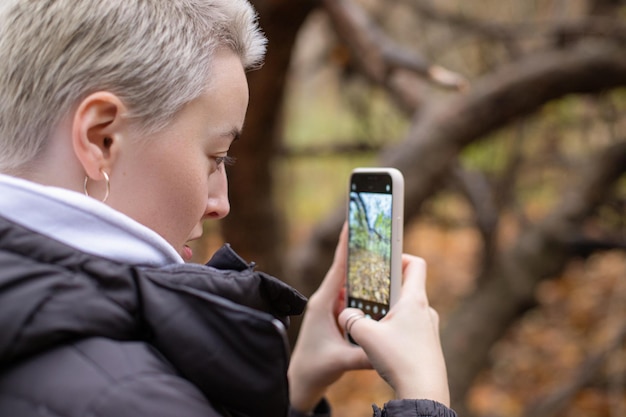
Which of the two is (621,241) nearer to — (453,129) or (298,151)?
(453,129)

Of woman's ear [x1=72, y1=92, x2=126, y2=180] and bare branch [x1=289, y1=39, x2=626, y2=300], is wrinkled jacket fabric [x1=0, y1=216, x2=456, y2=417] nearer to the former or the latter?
woman's ear [x1=72, y1=92, x2=126, y2=180]

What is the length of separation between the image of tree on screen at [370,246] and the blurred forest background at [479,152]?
999 mm

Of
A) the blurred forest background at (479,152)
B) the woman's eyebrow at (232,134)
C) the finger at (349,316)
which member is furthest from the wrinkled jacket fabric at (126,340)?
the blurred forest background at (479,152)

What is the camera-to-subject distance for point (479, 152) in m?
4.88

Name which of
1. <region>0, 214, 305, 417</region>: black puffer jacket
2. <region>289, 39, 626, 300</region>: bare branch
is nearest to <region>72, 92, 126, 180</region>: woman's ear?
<region>0, 214, 305, 417</region>: black puffer jacket

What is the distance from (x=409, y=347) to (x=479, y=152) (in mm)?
3915

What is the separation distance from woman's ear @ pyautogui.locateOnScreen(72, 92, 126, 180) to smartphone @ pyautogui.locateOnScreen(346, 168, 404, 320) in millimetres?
651

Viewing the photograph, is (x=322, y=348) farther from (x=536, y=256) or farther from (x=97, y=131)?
(x=536, y=256)

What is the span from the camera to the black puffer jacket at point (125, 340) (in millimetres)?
761

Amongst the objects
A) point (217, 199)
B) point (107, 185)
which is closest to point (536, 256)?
point (217, 199)

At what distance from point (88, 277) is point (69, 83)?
0.88ft

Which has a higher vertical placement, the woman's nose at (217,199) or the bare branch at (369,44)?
the bare branch at (369,44)

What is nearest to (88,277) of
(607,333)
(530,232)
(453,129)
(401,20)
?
(453,129)

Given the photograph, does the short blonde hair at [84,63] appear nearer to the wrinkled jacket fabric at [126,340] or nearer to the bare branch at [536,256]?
the wrinkled jacket fabric at [126,340]
